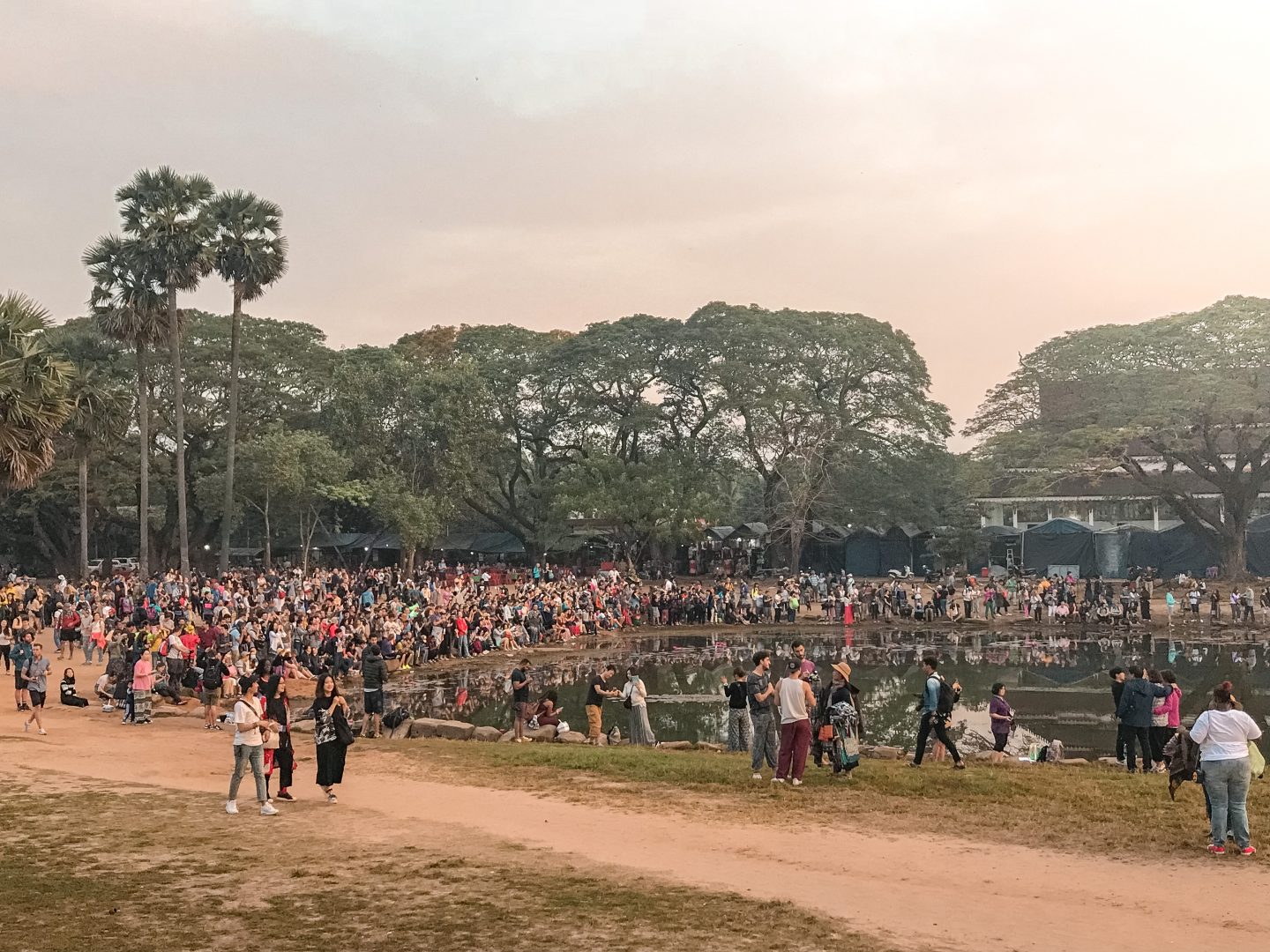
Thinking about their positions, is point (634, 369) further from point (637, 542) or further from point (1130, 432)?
point (1130, 432)

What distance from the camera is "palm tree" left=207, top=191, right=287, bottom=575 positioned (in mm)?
44375

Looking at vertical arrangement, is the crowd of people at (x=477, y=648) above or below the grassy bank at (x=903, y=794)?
above

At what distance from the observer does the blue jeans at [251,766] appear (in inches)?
466

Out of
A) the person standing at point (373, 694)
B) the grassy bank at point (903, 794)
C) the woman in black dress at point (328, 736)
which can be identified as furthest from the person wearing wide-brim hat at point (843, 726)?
the person standing at point (373, 694)

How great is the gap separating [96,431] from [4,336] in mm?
21548

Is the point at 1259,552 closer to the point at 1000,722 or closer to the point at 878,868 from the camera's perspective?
the point at 1000,722

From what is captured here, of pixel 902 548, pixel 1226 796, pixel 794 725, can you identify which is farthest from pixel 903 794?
pixel 902 548

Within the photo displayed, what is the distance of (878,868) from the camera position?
382 inches

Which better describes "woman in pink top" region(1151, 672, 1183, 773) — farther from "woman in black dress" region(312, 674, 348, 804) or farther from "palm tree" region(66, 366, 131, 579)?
"palm tree" region(66, 366, 131, 579)

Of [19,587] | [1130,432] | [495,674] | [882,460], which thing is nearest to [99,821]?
[495,674]

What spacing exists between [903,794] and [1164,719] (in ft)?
13.9

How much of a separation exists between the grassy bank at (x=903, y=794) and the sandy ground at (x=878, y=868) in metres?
0.32

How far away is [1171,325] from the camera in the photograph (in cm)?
4694

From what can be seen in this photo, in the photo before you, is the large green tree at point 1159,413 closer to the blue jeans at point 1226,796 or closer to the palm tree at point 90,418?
the palm tree at point 90,418
